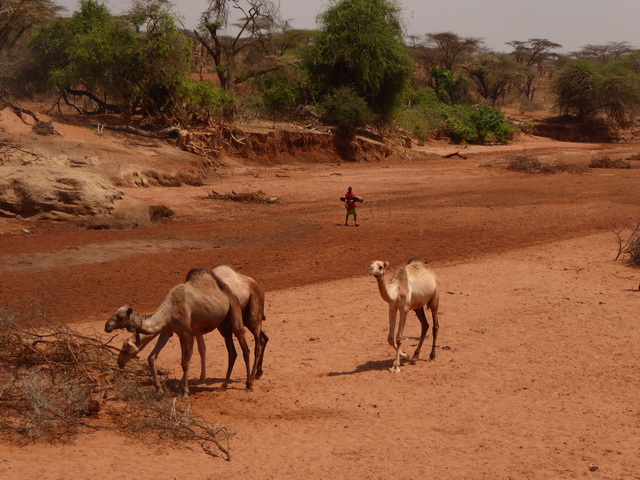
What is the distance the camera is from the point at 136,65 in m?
28.6

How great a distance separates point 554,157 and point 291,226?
24.7 metres

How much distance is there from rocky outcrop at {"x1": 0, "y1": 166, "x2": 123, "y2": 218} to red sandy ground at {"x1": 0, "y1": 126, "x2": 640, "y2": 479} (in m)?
0.88

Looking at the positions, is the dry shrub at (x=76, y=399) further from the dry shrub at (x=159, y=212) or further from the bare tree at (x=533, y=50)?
the bare tree at (x=533, y=50)

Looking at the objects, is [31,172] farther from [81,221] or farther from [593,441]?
[593,441]

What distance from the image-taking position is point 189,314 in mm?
7574

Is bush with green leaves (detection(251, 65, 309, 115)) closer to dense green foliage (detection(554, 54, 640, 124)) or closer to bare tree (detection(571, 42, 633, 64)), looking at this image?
dense green foliage (detection(554, 54, 640, 124))

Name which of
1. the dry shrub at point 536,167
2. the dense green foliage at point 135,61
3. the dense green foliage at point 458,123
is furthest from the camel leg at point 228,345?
the dense green foliage at point 458,123

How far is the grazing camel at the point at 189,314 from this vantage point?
23.9 feet

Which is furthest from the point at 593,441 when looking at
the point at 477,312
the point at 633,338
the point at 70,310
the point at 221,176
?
the point at 221,176

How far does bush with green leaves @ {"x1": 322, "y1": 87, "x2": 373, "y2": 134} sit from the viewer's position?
3500cm

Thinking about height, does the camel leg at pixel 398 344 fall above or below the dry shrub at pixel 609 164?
below

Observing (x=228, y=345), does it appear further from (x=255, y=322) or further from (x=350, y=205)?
(x=350, y=205)

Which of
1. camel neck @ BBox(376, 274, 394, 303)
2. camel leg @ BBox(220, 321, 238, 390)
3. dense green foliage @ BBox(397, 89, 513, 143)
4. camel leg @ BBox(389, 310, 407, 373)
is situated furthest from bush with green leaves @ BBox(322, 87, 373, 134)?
camel leg @ BBox(220, 321, 238, 390)

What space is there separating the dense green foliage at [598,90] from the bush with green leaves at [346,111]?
22.9 m
